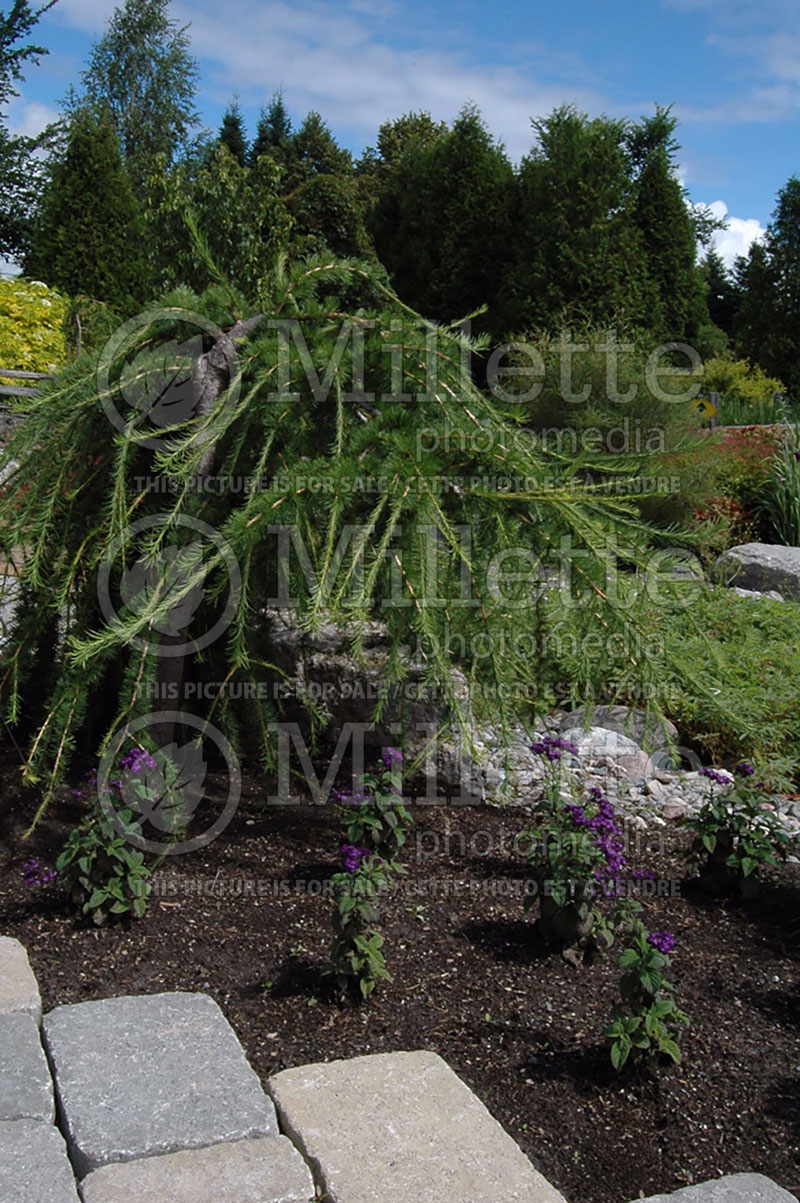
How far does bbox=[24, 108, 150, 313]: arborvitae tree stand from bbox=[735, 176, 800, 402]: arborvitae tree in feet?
39.5

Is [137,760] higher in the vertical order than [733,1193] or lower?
higher

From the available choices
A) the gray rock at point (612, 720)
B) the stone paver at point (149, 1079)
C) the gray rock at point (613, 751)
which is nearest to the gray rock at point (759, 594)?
the gray rock at point (612, 720)

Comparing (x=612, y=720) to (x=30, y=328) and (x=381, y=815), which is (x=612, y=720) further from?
(x=30, y=328)

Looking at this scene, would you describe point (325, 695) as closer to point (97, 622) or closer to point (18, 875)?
point (97, 622)

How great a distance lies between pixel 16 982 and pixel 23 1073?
0.95ft

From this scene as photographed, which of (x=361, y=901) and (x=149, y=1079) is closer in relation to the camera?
(x=149, y=1079)

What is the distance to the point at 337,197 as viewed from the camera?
15.2 m

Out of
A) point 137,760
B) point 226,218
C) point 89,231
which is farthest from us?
point 89,231

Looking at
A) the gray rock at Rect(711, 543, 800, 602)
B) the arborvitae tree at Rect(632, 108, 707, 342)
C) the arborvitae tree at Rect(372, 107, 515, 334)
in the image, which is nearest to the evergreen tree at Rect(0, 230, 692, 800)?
the gray rock at Rect(711, 543, 800, 602)

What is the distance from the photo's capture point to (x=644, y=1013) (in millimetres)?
1926

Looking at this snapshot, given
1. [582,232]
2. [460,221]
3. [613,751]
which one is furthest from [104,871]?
[460,221]

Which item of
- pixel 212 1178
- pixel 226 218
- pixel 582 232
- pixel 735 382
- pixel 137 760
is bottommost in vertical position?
pixel 212 1178

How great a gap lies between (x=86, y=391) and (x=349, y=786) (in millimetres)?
1386

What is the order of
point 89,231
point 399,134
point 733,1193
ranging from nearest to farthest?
1. point 733,1193
2. point 89,231
3. point 399,134
